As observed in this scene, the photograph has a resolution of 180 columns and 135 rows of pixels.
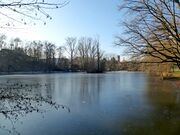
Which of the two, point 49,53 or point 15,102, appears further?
point 49,53

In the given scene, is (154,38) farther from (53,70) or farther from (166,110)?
(53,70)

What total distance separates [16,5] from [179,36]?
539cm

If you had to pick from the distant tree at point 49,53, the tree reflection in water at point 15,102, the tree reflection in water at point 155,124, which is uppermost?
the distant tree at point 49,53

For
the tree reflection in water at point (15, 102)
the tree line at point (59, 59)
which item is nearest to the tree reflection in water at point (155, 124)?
the tree reflection in water at point (15, 102)

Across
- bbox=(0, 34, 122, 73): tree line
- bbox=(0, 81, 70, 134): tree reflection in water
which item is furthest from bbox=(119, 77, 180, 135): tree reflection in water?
bbox=(0, 34, 122, 73): tree line

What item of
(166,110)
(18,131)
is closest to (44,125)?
(18,131)

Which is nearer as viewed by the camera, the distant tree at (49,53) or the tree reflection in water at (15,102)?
the tree reflection in water at (15,102)

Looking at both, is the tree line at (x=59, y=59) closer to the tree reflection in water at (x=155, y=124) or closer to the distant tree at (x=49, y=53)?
the distant tree at (x=49, y=53)

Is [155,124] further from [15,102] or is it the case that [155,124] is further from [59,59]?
[59,59]

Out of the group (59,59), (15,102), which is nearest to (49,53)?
(59,59)

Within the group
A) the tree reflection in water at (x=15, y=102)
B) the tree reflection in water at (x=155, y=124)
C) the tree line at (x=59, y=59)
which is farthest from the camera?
the tree line at (x=59, y=59)

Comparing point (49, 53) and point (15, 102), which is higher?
point (49, 53)

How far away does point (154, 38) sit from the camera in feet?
24.8

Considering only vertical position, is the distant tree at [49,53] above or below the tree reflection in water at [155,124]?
above
